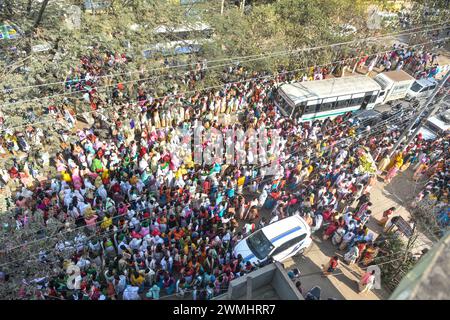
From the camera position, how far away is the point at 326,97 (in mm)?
14633

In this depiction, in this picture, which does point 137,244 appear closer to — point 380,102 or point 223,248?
point 223,248

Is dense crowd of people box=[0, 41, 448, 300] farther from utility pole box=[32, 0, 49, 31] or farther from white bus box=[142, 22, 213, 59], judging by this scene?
utility pole box=[32, 0, 49, 31]

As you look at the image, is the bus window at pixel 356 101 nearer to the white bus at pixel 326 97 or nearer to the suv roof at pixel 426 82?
the white bus at pixel 326 97

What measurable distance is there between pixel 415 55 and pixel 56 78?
2013 cm

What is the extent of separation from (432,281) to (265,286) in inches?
134

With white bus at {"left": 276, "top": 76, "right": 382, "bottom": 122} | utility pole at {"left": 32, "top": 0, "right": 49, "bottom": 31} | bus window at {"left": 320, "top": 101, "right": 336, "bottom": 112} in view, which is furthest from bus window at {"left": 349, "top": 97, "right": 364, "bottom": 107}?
Result: utility pole at {"left": 32, "top": 0, "right": 49, "bottom": 31}

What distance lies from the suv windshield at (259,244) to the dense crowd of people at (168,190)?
16.9 inches

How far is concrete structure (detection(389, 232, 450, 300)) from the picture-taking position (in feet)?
11.5

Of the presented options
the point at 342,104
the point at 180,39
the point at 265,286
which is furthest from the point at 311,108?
the point at 265,286

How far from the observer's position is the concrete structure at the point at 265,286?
18.7ft

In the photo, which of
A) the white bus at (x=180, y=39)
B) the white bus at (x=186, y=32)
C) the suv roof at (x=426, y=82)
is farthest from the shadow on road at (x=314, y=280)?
the suv roof at (x=426, y=82)

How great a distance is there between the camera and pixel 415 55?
2052 centimetres

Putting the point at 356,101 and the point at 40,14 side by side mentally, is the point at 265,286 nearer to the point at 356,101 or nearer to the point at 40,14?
the point at 40,14

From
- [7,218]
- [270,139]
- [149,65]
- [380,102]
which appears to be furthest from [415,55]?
[7,218]
